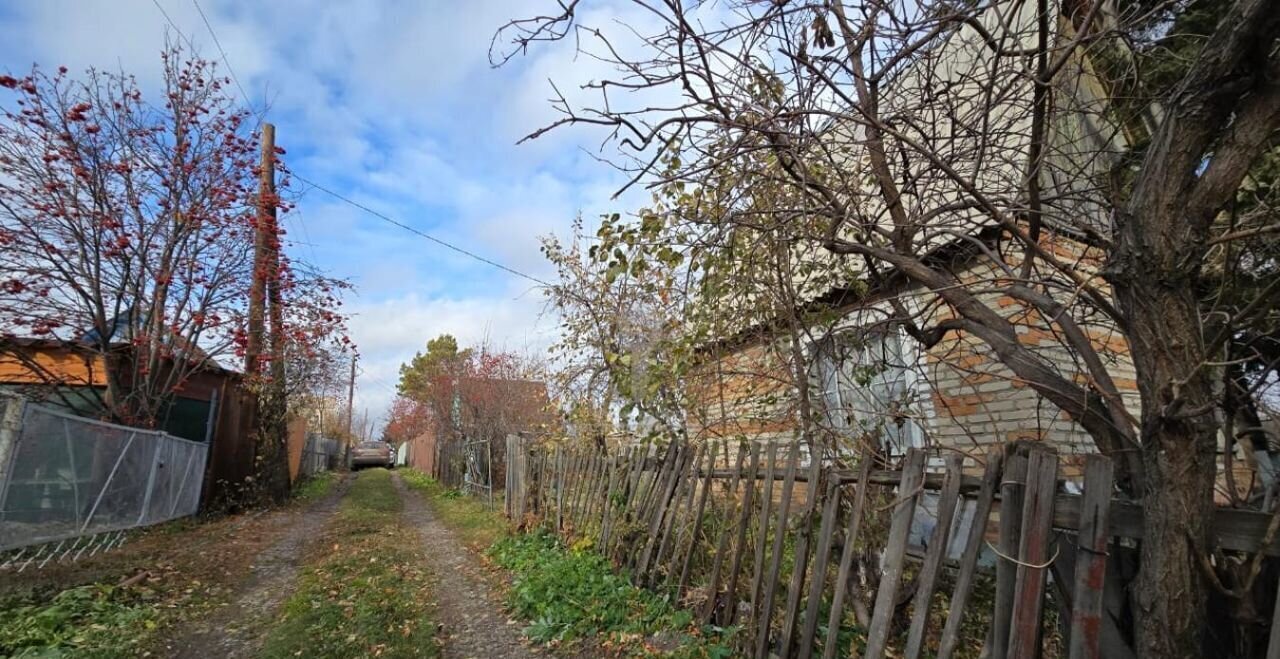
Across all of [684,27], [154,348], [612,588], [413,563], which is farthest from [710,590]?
[154,348]

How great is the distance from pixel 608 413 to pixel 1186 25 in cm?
622

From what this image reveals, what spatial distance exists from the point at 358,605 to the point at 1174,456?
5824mm

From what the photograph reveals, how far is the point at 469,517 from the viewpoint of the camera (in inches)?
453

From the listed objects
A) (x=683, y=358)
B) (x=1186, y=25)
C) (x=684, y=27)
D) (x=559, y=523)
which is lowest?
(x=559, y=523)

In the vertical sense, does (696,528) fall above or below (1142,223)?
below

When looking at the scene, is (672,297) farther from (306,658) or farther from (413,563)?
(413,563)

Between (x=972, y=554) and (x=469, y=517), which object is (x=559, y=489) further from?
(x=972, y=554)

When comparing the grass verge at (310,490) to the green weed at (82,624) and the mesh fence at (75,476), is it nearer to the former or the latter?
the mesh fence at (75,476)

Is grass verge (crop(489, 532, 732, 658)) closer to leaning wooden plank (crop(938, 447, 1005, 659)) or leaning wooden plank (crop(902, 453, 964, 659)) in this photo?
leaning wooden plank (crop(902, 453, 964, 659))

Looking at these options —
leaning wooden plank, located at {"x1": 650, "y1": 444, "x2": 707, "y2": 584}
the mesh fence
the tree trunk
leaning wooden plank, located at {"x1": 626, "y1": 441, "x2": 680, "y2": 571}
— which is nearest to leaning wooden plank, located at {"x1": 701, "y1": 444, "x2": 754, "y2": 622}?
leaning wooden plank, located at {"x1": 650, "y1": 444, "x2": 707, "y2": 584}

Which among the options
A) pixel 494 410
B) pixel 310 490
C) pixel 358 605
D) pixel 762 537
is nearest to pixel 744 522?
pixel 762 537

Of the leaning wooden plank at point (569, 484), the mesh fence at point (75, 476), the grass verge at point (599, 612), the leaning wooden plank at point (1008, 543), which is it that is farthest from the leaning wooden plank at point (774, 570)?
the mesh fence at point (75, 476)

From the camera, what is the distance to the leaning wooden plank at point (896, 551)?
2.70 metres

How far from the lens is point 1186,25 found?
381cm
